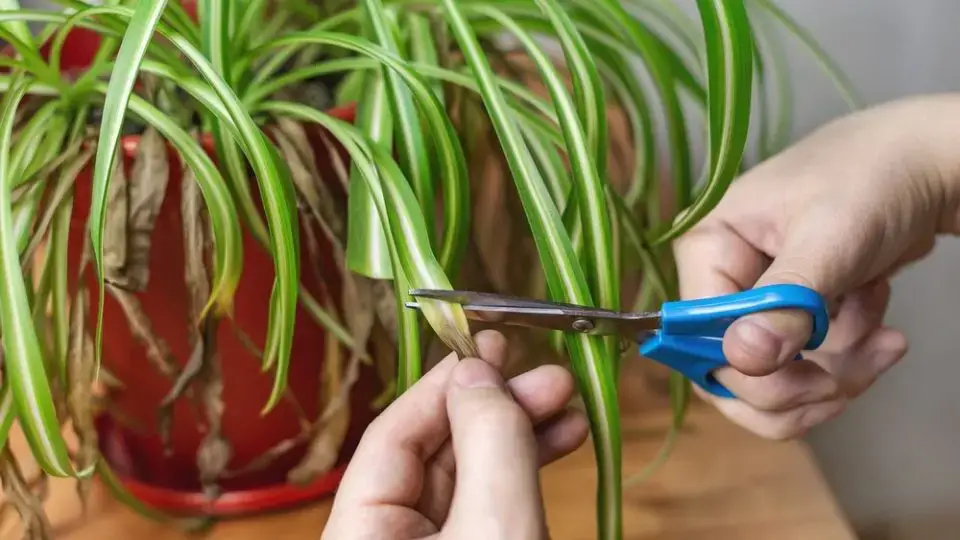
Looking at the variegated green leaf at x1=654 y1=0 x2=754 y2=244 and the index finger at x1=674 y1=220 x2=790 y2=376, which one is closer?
the variegated green leaf at x1=654 y1=0 x2=754 y2=244

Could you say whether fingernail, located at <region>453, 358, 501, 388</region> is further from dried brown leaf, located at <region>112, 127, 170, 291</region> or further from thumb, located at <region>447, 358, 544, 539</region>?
dried brown leaf, located at <region>112, 127, 170, 291</region>

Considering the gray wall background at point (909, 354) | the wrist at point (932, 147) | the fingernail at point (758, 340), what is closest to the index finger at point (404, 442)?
the fingernail at point (758, 340)

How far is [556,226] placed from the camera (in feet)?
1.20

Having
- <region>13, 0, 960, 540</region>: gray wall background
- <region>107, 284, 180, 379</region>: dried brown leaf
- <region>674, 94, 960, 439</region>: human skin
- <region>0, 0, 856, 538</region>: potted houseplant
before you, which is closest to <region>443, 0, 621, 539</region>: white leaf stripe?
<region>0, 0, 856, 538</region>: potted houseplant

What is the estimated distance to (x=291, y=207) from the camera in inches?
15.5

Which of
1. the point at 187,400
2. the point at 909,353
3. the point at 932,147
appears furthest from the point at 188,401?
the point at 909,353

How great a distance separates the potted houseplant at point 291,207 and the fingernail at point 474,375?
13mm

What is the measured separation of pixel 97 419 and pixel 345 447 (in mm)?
165

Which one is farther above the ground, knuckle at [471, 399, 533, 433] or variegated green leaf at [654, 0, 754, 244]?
variegated green leaf at [654, 0, 754, 244]

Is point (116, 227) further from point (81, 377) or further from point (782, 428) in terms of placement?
point (782, 428)

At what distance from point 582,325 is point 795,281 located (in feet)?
0.35

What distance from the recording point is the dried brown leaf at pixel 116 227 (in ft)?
1.33

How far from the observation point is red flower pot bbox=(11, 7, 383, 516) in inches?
17.8

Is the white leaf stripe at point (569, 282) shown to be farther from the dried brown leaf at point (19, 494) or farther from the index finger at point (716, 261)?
the dried brown leaf at point (19, 494)
